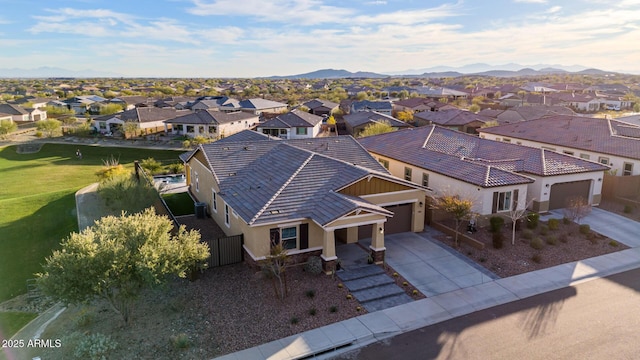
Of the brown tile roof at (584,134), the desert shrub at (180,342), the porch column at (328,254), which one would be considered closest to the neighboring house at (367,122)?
the brown tile roof at (584,134)

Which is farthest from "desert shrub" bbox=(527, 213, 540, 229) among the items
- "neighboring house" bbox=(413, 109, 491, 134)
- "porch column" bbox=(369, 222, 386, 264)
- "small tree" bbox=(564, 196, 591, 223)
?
"neighboring house" bbox=(413, 109, 491, 134)

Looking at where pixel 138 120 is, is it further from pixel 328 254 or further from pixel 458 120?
pixel 328 254

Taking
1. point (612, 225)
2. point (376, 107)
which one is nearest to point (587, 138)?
point (612, 225)

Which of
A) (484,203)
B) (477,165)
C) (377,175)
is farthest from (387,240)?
(477,165)

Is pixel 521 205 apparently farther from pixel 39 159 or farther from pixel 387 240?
pixel 39 159

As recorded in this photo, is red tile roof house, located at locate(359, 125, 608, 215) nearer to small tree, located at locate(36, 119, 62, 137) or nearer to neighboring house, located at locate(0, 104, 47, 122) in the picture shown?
small tree, located at locate(36, 119, 62, 137)
